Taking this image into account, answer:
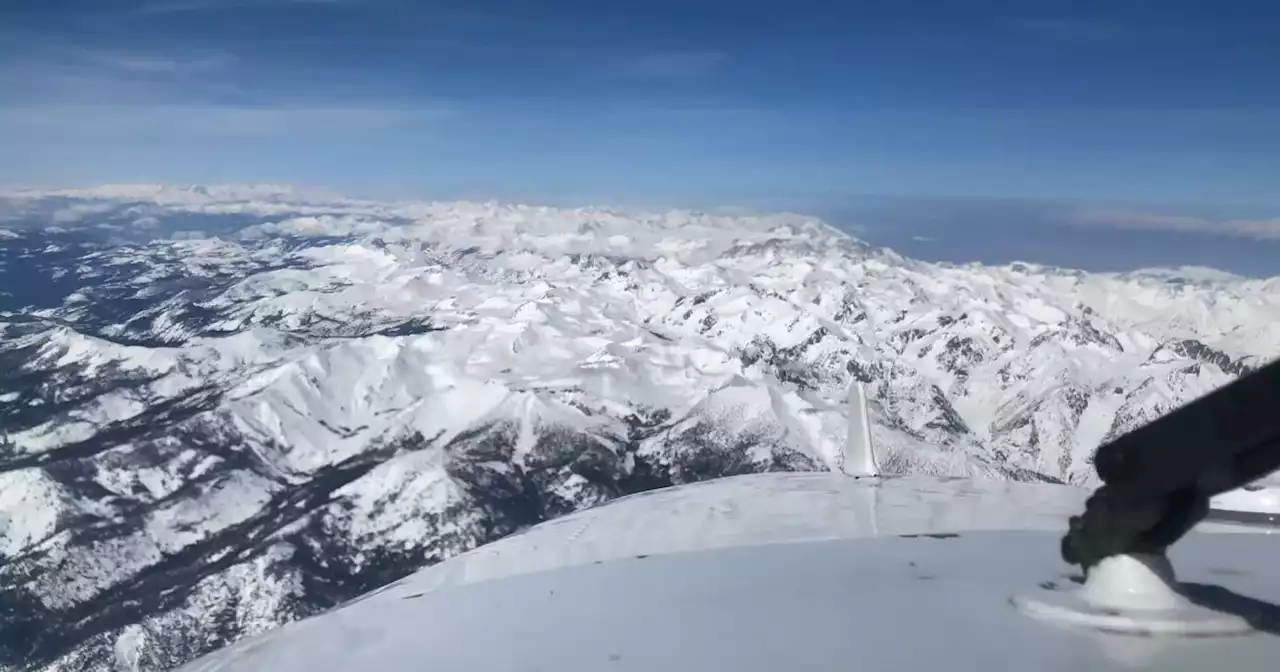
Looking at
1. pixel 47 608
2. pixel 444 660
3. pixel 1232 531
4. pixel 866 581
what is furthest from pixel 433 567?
pixel 47 608

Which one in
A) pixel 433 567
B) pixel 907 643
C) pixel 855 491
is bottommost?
pixel 433 567

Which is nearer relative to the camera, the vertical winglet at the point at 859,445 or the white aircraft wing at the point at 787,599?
the white aircraft wing at the point at 787,599

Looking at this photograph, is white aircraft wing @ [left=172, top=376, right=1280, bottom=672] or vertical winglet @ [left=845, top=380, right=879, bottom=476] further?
vertical winglet @ [left=845, top=380, right=879, bottom=476]

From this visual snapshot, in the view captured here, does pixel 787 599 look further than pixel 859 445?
No

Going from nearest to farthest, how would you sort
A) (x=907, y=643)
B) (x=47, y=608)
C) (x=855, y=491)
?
(x=907, y=643), (x=855, y=491), (x=47, y=608)

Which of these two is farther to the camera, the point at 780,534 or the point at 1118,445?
the point at 780,534

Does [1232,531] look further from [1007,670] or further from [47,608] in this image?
[47,608]

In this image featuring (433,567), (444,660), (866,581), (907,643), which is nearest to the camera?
(907,643)

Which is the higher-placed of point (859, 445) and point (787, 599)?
point (787, 599)
